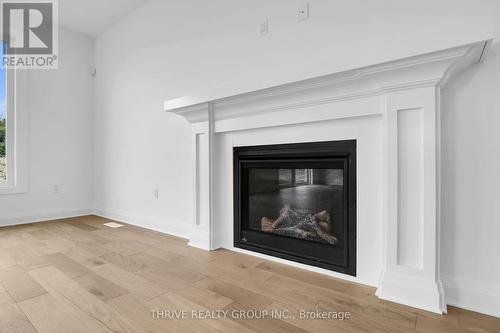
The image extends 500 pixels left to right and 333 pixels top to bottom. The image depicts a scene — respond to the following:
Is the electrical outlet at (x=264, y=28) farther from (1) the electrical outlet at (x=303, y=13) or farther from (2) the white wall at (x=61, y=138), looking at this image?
(2) the white wall at (x=61, y=138)

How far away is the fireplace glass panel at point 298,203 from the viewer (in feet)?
5.60

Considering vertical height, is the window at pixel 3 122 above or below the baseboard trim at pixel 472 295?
above

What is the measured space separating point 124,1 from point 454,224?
351 cm

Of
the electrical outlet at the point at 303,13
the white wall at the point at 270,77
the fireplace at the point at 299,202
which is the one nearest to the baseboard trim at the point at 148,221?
the white wall at the point at 270,77

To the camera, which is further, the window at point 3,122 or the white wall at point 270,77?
the window at point 3,122

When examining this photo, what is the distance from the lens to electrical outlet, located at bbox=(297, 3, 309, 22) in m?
1.78

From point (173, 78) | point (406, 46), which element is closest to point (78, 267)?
point (173, 78)

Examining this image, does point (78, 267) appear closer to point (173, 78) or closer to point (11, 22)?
point (173, 78)

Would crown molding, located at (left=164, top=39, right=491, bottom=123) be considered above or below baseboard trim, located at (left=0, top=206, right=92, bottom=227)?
above

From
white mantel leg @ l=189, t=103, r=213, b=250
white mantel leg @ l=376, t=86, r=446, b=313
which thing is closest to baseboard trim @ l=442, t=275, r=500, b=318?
white mantel leg @ l=376, t=86, r=446, b=313

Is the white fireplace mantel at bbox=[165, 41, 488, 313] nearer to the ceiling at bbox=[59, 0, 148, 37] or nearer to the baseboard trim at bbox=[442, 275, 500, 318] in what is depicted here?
the baseboard trim at bbox=[442, 275, 500, 318]

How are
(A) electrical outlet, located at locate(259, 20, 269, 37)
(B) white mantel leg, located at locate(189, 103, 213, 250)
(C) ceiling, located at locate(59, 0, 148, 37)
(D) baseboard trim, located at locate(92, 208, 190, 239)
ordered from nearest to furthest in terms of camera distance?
(A) electrical outlet, located at locate(259, 20, 269, 37) → (B) white mantel leg, located at locate(189, 103, 213, 250) → (D) baseboard trim, located at locate(92, 208, 190, 239) → (C) ceiling, located at locate(59, 0, 148, 37)

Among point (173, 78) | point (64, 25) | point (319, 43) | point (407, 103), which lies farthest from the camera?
point (64, 25)

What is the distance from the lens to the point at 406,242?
4.39ft
